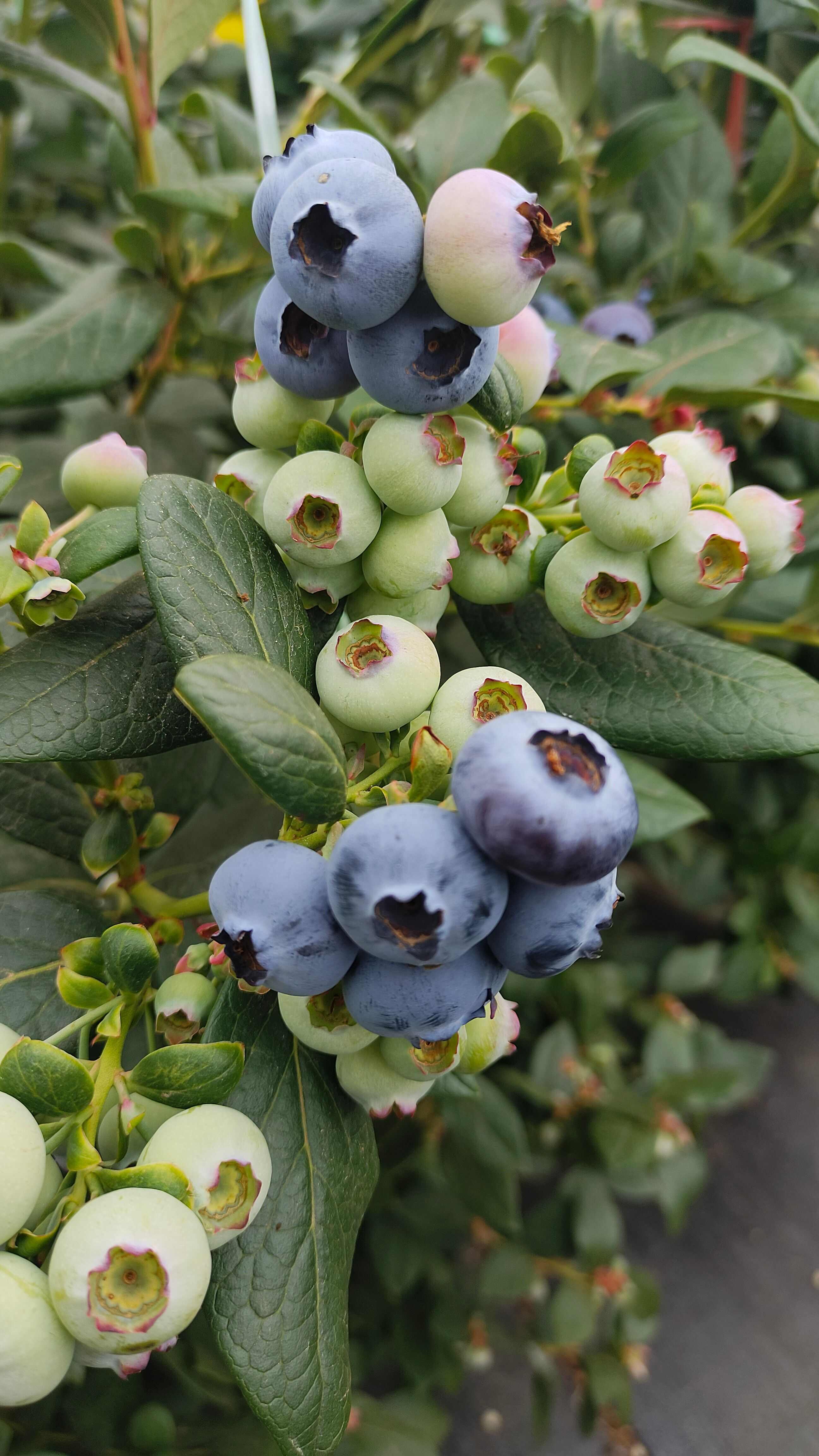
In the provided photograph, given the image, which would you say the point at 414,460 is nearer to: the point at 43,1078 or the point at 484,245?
the point at 484,245

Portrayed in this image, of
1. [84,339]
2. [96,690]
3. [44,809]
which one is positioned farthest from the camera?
[84,339]

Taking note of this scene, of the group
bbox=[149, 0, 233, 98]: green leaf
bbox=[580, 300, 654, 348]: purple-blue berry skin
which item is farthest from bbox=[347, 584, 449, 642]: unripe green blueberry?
bbox=[149, 0, 233, 98]: green leaf

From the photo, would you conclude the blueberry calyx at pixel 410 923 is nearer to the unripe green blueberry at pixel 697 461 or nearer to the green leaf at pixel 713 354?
the unripe green blueberry at pixel 697 461

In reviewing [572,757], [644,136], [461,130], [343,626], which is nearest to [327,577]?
[343,626]

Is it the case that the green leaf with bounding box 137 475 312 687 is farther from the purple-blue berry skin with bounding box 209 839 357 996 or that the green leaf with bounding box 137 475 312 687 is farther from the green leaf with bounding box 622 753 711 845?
the green leaf with bounding box 622 753 711 845

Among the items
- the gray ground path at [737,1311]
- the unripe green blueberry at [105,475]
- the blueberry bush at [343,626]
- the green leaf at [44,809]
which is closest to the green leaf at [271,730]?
the blueberry bush at [343,626]

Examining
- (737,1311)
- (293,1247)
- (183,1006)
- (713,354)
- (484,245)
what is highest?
(484,245)

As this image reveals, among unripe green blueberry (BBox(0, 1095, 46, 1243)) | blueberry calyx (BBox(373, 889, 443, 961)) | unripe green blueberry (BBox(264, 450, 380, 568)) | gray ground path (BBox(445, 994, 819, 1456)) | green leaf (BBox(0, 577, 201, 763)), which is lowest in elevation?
gray ground path (BBox(445, 994, 819, 1456))
